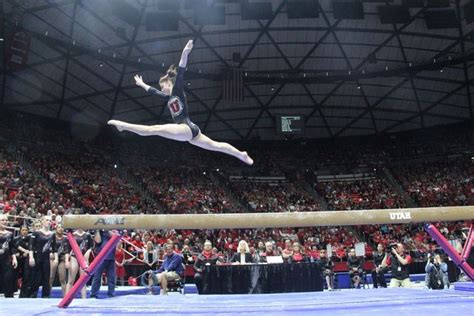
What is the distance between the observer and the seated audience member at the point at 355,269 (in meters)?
12.7

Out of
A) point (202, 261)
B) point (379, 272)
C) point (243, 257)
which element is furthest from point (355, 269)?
point (202, 261)

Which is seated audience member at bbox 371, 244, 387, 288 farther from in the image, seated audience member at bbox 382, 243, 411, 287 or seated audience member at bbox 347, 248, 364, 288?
seated audience member at bbox 382, 243, 411, 287

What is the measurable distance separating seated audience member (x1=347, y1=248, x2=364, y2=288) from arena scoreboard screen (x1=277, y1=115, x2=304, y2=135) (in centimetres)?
1092

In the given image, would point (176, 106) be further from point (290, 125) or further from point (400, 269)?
point (290, 125)

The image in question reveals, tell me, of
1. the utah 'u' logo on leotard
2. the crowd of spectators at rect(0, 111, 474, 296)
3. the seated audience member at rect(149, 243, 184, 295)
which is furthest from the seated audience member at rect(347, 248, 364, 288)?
the utah 'u' logo on leotard

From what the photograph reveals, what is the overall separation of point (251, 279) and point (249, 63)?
1289 cm

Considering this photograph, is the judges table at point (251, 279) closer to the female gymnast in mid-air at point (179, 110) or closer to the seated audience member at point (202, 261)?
the seated audience member at point (202, 261)

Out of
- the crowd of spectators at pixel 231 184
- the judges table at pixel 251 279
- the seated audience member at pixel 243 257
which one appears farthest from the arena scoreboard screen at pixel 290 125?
the judges table at pixel 251 279

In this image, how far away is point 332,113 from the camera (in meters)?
26.1

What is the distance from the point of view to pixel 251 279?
9.56 metres

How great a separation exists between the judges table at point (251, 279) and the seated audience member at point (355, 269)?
351 cm

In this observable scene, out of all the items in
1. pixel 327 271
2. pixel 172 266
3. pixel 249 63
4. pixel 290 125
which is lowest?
pixel 327 271

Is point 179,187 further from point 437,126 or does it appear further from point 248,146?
point 437,126

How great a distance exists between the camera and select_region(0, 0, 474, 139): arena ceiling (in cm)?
1642
